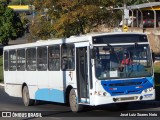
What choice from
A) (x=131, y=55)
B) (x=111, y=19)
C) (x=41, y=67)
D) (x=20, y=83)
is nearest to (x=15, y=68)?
(x=20, y=83)

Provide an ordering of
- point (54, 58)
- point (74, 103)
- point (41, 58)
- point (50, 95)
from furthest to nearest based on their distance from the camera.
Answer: point (41, 58), point (50, 95), point (54, 58), point (74, 103)

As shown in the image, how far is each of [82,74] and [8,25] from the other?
182 feet

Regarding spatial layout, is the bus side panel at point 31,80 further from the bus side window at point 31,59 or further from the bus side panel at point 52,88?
the bus side panel at point 52,88

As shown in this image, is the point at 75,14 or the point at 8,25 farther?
the point at 8,25

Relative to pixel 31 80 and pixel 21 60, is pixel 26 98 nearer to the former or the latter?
pixel 31 80

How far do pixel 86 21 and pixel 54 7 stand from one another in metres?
2.10

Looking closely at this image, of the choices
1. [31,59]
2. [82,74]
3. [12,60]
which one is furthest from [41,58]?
[12,60]

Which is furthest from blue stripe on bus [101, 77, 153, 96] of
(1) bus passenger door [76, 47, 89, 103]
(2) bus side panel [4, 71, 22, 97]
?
(2) bus side panel [4, 71, 22, 97]

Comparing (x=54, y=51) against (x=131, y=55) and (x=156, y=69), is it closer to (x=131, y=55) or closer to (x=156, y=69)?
(x=131, y=55)

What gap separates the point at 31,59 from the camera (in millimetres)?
23375

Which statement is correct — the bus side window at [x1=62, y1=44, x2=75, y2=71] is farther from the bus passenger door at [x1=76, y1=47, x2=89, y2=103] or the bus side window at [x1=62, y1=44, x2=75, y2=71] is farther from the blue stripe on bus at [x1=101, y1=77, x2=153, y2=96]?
the blue stripe on bus at [x1=101, y1=77, x2=153, y2=96]

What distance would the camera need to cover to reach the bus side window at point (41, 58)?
864 inches

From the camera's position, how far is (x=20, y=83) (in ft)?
82.4

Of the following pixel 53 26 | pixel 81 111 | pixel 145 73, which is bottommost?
pixel 81 111
